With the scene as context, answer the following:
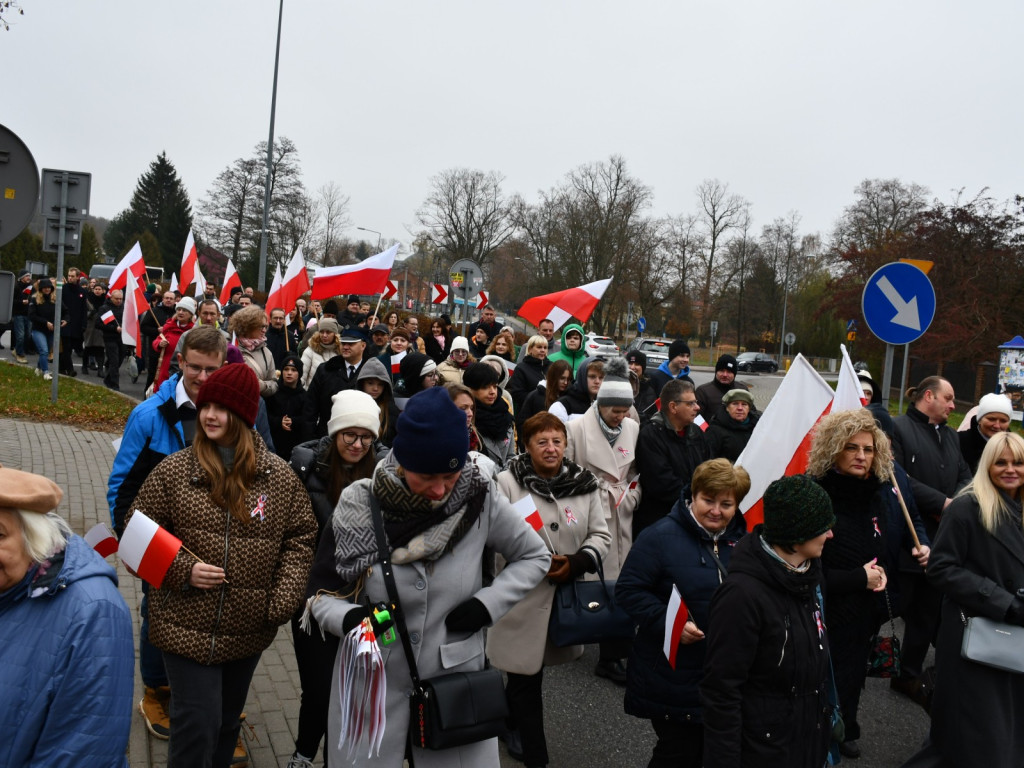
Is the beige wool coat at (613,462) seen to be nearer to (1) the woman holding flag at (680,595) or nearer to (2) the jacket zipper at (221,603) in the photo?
(1) the woman holding flag at (680,595)

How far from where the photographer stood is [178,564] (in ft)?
10.6

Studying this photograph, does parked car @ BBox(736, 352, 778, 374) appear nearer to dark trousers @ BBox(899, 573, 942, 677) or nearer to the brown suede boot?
dark trousers @ BBox(899, 573, 942, 677)

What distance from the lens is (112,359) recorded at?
1652 centimetres

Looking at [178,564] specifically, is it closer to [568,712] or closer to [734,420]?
[568,712]

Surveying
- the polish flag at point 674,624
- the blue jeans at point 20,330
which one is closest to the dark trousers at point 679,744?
the polish flag at point 674,624

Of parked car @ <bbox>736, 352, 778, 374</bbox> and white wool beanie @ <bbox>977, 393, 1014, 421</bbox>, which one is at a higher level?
white wool beanie @ <bbox>977, 393, 1014, 421</bbox>

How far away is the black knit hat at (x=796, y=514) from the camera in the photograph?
3.11 m

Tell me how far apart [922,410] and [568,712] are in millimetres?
3355

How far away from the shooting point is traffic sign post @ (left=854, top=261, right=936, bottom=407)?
24.7 feet

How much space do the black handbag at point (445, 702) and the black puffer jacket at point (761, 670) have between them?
30.1 inches

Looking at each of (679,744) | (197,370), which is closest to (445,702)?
(679,744)

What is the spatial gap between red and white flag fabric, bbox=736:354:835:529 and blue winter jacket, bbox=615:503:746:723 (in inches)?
53.0

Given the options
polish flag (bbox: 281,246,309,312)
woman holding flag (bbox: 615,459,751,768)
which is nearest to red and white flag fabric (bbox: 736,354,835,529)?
woman holding flag (bbox: 615,459,751,768)

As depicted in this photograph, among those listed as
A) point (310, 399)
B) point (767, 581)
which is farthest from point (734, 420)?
point (767, 581)
